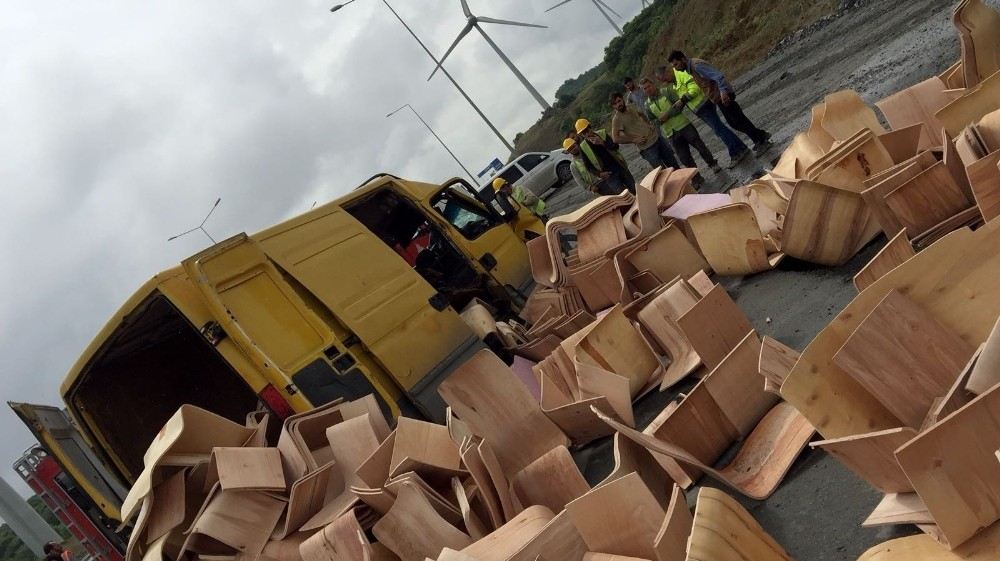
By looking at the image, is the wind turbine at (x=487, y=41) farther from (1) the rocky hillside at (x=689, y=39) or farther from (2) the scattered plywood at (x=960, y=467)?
(2) the scattered plywood at (x=960, y=467)

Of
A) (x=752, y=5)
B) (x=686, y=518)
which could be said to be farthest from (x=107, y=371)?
(x=752, y=5)

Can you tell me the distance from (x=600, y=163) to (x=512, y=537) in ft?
22.8

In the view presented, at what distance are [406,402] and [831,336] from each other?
10.4 feet

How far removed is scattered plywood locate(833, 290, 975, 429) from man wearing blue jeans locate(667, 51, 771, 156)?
624 centimetres

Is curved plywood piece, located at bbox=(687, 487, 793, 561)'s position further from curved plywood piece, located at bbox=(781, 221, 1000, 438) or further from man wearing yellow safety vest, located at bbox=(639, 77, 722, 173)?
man wearing yellow safety vest, located at bbox=(639, 77, 722, 173)

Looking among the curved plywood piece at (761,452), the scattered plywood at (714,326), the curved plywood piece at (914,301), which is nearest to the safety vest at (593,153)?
the scattered plywood at (714,326)

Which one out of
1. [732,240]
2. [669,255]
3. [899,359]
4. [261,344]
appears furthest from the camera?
[669,255]

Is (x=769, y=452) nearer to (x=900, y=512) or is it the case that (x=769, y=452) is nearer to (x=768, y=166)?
(x=900, y=512)

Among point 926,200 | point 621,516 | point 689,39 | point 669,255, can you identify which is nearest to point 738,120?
point 669,255

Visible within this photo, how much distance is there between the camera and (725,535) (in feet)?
7.45

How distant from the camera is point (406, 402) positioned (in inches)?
199

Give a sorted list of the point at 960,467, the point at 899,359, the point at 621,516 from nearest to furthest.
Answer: the point at 960,467, the point at 899,359, the point at 621,516

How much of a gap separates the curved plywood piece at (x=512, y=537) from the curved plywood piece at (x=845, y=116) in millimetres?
3487

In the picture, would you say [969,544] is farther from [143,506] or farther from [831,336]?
[143,506]
